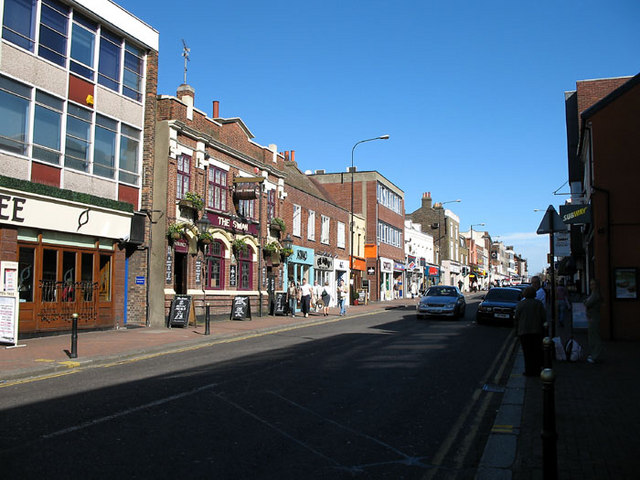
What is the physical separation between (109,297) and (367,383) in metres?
12.7

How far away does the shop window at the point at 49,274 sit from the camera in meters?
16.8

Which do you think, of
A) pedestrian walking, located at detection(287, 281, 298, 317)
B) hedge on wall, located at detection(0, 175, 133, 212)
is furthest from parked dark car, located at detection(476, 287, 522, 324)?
hedge on wall, located at detection(0, 175, 133, 212)

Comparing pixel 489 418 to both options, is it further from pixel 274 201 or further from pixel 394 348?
pixel 274 201

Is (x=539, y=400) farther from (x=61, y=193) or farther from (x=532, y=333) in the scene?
(x=61, y=193)

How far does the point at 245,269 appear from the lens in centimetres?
2717

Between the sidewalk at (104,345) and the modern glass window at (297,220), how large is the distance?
11.3 m

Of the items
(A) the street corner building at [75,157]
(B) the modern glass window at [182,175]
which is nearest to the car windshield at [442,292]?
(B) the modern glass window at [182,175]

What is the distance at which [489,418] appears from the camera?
7.40 m

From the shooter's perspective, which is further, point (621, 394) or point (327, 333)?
point (327, 333)

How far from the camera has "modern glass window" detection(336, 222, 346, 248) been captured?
134 feet

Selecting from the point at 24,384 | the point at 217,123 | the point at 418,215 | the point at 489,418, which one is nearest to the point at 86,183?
the point at 217,123

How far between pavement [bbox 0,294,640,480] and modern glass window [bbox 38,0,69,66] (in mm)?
8475

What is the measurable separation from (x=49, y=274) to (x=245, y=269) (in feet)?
→ 36.5

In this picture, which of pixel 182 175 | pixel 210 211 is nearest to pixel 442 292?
pixel 210 211
